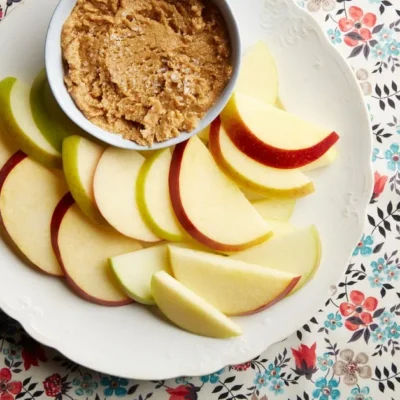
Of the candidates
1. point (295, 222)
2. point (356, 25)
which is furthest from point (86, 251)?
point (356, 25)

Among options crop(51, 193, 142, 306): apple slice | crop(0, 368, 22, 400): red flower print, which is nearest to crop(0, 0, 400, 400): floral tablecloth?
crop(0, 368, 22, 400): red flower print

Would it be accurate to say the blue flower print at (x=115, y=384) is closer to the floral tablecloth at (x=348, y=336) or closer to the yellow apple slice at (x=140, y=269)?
the floral tablecloth at (x=348, y=336)

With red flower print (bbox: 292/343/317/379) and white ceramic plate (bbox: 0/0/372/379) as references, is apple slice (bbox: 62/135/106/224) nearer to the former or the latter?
white ceramic plate (bbox: 0/0/372/379)

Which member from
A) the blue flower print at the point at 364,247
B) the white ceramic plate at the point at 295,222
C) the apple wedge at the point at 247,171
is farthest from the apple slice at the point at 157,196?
the blue flower print at the point at 364,247

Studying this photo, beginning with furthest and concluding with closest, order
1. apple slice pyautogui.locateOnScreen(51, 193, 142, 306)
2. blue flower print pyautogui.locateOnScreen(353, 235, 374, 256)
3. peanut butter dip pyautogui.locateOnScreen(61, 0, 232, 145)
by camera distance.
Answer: blue flower print pyautogui.locateOnScreen(353, 235, 374, 256) → apple slice pyautogui.locateOnScreen(51, 193, 142, 306) → peanut butter dip pyautogui.locateOnScreen(61, 0, 232, 145)

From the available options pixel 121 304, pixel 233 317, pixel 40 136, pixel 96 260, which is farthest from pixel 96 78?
pixel 233 317
